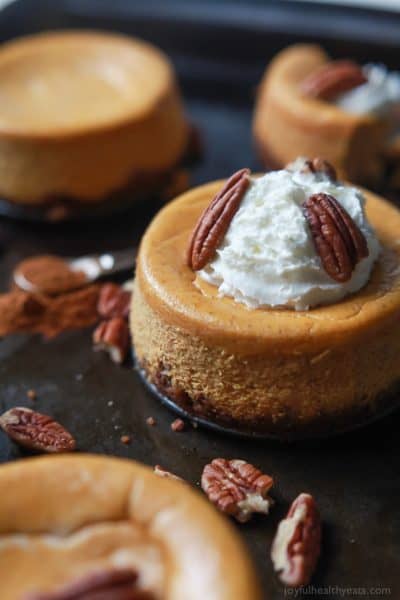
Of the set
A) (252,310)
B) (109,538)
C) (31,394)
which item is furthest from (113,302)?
(109,538)

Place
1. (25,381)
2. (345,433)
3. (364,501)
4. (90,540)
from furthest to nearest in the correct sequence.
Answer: (25,381)
(345,433)
(364,501)
(90,540)

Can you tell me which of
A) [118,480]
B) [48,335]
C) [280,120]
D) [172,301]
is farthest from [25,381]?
[280,120]

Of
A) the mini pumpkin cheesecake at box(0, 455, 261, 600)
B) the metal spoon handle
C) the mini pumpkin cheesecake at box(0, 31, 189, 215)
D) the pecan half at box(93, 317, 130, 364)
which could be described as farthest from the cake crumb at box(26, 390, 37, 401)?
the mini pumpkin cheesecake at box(0, 31, 189, 215)

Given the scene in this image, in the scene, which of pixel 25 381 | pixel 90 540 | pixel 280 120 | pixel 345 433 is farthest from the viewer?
pixel 280 120

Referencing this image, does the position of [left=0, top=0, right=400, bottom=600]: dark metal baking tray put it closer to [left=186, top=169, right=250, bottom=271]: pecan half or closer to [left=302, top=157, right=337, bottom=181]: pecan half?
[left=186, top=169, right=250, bottom=271]: pecan half

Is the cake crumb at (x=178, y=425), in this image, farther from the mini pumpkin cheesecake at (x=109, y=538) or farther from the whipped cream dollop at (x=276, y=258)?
the mini pumpkin cheesecake at (x=109, y=538)

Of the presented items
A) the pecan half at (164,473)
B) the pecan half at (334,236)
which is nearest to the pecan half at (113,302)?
the pecan half at (164,473)

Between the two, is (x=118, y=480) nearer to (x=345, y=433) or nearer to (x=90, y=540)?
(x=90, y=540)
